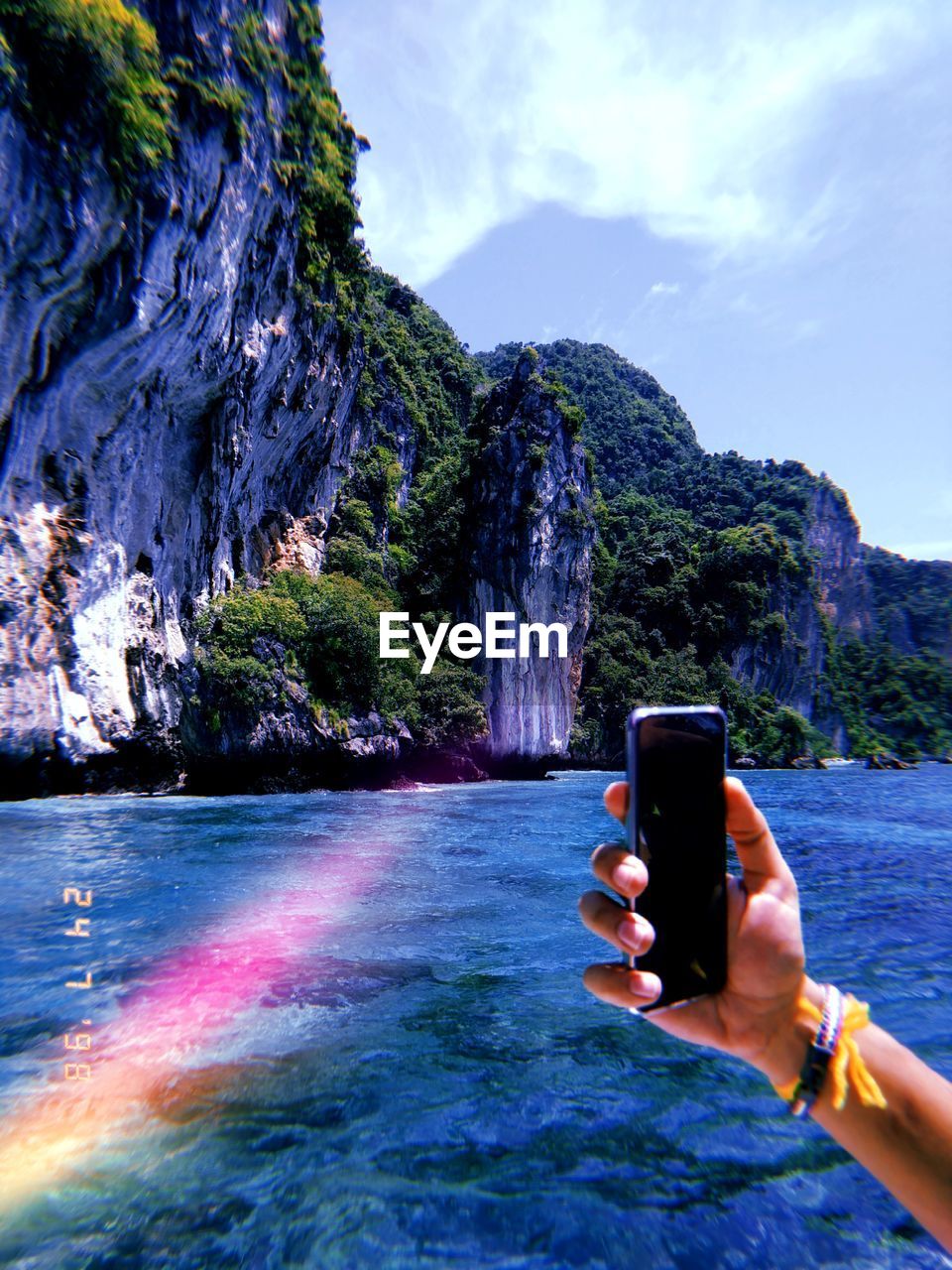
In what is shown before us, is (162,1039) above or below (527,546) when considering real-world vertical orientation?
below

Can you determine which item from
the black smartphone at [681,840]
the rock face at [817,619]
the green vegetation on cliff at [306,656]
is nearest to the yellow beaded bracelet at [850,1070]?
the black smartphone at [681,840]

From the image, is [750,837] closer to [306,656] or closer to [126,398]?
[126,398]

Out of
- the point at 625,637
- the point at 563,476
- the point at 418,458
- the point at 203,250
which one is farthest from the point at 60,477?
the point at 625,637

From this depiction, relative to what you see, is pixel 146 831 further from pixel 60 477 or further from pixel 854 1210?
pixel 854 1210

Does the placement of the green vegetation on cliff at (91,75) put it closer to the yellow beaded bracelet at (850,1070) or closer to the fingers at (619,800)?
the fingers at (619,800)

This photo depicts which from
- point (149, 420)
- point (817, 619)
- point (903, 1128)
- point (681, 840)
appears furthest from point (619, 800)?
point (817, 619)
